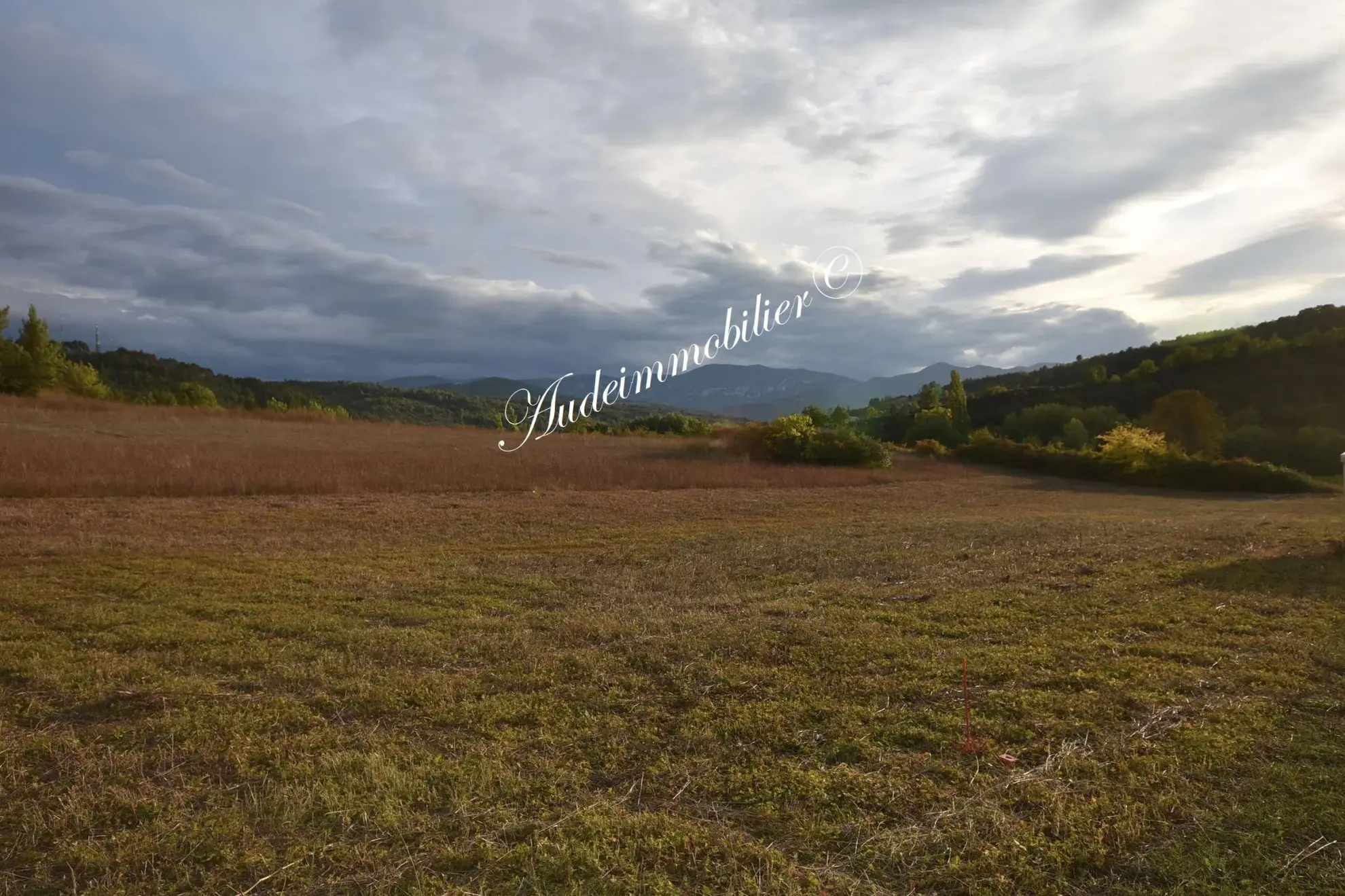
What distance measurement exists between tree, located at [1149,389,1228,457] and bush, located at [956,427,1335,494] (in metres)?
6.36

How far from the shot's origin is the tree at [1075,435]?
53.7m

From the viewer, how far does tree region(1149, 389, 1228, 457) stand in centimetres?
4397

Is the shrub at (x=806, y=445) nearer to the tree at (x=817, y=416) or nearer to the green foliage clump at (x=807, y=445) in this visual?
the green foliage clump at (x=807, y=445)

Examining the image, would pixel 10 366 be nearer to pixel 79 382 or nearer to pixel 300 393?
pixel 79 382

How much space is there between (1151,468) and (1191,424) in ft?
42.9

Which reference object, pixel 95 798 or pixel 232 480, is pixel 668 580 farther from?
pixel 232 480

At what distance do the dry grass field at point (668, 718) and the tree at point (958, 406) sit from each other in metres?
52.0

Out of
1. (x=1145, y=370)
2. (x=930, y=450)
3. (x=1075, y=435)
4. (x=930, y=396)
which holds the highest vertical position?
(x=1145, y=370)

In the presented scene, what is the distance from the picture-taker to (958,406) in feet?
217

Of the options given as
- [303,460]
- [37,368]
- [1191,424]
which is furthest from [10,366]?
[1191,424]

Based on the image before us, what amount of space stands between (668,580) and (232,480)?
1604 centimetres

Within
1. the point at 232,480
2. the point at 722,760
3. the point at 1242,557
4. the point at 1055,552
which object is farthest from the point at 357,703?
the point at 232,480

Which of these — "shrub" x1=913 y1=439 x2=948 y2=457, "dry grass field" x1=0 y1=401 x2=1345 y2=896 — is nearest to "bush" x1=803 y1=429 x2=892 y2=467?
"shrub" x1=913 y1=439 x2=948 y2=457

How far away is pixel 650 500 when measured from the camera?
72.9ft
